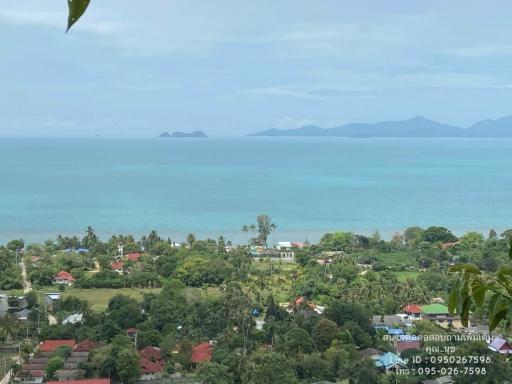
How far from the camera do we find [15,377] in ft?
29.8

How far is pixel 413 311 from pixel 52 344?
661 centimetres

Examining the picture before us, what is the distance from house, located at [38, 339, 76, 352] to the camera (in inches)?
400

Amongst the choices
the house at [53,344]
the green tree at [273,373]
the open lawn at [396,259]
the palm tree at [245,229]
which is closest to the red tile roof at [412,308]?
the green tree at [273,373]

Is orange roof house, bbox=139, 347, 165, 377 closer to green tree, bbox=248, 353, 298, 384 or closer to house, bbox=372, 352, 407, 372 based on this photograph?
green tree, bbox=248, 353, 298, 384

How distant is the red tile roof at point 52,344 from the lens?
33.3ft

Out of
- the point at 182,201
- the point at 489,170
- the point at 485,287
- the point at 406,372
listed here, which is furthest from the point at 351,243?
the point at 489,170

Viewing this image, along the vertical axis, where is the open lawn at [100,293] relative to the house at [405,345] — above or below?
below

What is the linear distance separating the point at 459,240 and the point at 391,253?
2506mm

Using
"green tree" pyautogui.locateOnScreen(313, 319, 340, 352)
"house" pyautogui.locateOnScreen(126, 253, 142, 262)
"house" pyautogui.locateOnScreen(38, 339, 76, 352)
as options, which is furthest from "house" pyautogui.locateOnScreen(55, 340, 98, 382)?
"house" pyautogui.locateOnScreen(126, 253, 142, 262)

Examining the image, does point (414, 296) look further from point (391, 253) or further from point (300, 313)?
point (391, 253)

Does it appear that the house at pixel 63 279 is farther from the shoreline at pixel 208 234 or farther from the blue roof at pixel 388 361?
the blue roof at pixel 388 361

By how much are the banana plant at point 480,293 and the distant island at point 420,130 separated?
16473cm

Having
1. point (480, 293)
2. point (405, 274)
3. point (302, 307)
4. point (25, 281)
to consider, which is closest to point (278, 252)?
point (405, 274)

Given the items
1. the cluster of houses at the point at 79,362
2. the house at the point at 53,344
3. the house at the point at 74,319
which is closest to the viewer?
the cluster of houses at the point at 79,362
